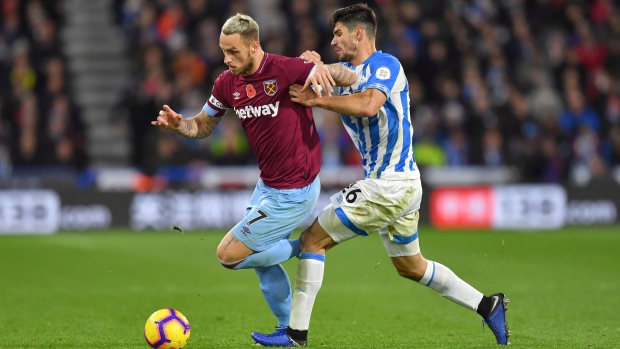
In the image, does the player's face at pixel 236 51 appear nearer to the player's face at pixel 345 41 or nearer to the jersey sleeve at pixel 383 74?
the player's face at pixel 345 41

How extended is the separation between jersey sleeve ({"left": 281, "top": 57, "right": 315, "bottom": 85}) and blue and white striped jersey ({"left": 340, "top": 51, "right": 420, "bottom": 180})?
34cm

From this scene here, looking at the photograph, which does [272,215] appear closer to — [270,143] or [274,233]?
[274,233]

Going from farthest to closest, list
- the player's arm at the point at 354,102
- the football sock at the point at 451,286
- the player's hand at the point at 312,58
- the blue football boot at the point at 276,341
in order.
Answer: the football sock at the point at 451,286 < the player's hand at the point at 312,58 < the blue football boot at the point at 276,341 < the player's arm at the point at 354,102

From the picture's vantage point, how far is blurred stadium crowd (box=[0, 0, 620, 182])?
1766 centimetres

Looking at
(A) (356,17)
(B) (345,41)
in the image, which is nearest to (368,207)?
(B) (345,41)

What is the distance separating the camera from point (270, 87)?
679cm

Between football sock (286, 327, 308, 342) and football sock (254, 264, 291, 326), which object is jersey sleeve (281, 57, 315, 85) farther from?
football sock (286, 327, 308, 342)

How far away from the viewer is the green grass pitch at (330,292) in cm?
742

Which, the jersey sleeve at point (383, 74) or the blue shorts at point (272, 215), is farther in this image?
the blue shorts at point (272, 215)

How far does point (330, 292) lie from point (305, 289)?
3542 mm

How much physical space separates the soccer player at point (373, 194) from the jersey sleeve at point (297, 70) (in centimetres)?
6

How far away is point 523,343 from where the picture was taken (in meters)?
7.05

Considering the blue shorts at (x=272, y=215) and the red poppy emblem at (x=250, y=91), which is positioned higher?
the red poppy emblem at (x=250, y=91)

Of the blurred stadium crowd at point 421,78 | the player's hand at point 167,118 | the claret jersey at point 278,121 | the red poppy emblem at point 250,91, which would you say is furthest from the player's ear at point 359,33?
the blurred stadium crowd at point 421,78
